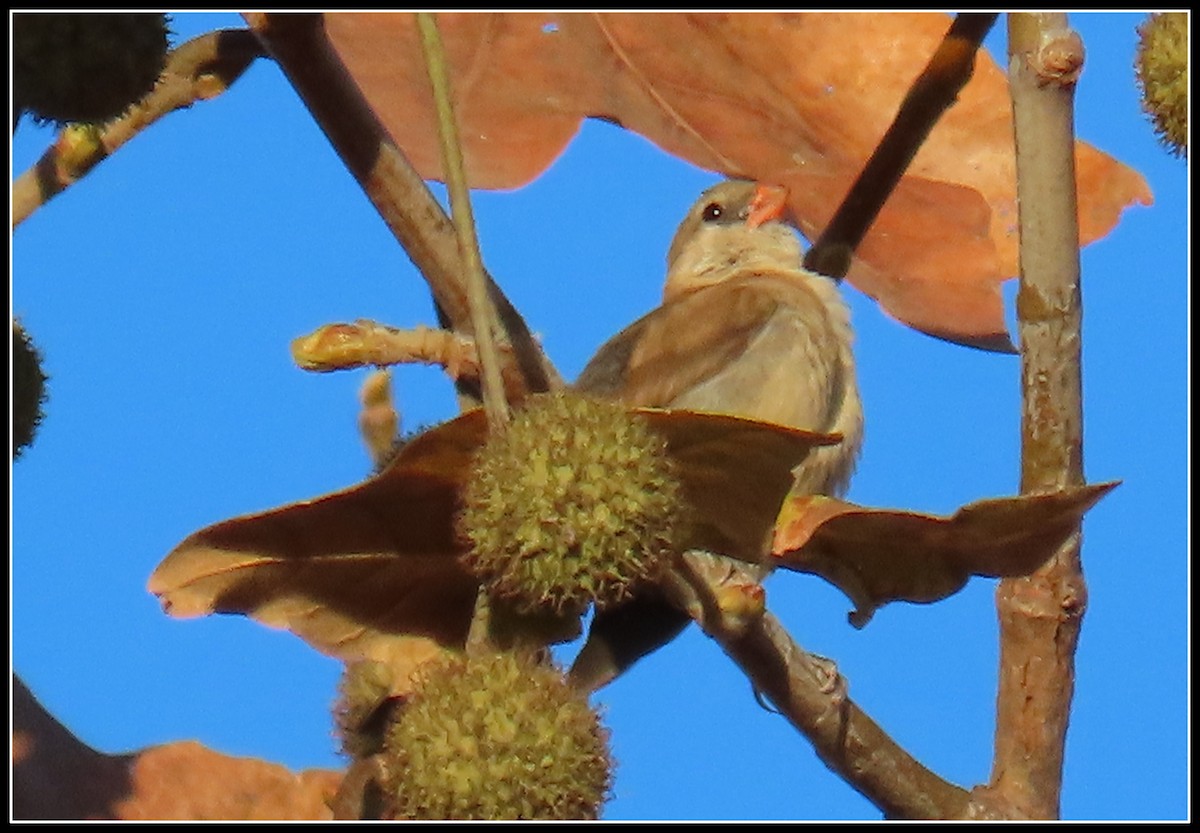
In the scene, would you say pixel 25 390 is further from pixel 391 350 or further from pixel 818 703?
pixel 818 703

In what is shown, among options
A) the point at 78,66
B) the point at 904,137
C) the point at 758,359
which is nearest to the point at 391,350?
the point at 78,66

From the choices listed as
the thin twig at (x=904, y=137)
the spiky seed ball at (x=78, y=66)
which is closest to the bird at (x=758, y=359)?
the thin twig at (x=904, y=137)

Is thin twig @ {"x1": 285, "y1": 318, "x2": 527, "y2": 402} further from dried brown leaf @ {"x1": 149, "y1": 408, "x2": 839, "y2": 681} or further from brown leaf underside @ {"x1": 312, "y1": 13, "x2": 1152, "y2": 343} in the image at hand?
brown leaf underside @ {"x1": 312, "y1": 13, "x2": 1152, "y2": 343}

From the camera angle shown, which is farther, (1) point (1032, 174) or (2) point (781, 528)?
(1) point (1032, 174)

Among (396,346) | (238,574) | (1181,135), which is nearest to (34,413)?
(238,574)

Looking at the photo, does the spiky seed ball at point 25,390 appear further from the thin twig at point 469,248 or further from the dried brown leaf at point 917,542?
the dried brown leaf at point 917,542

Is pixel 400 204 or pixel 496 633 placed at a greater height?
pixel 400 204

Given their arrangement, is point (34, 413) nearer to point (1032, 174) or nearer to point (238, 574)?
point (238, 574)
